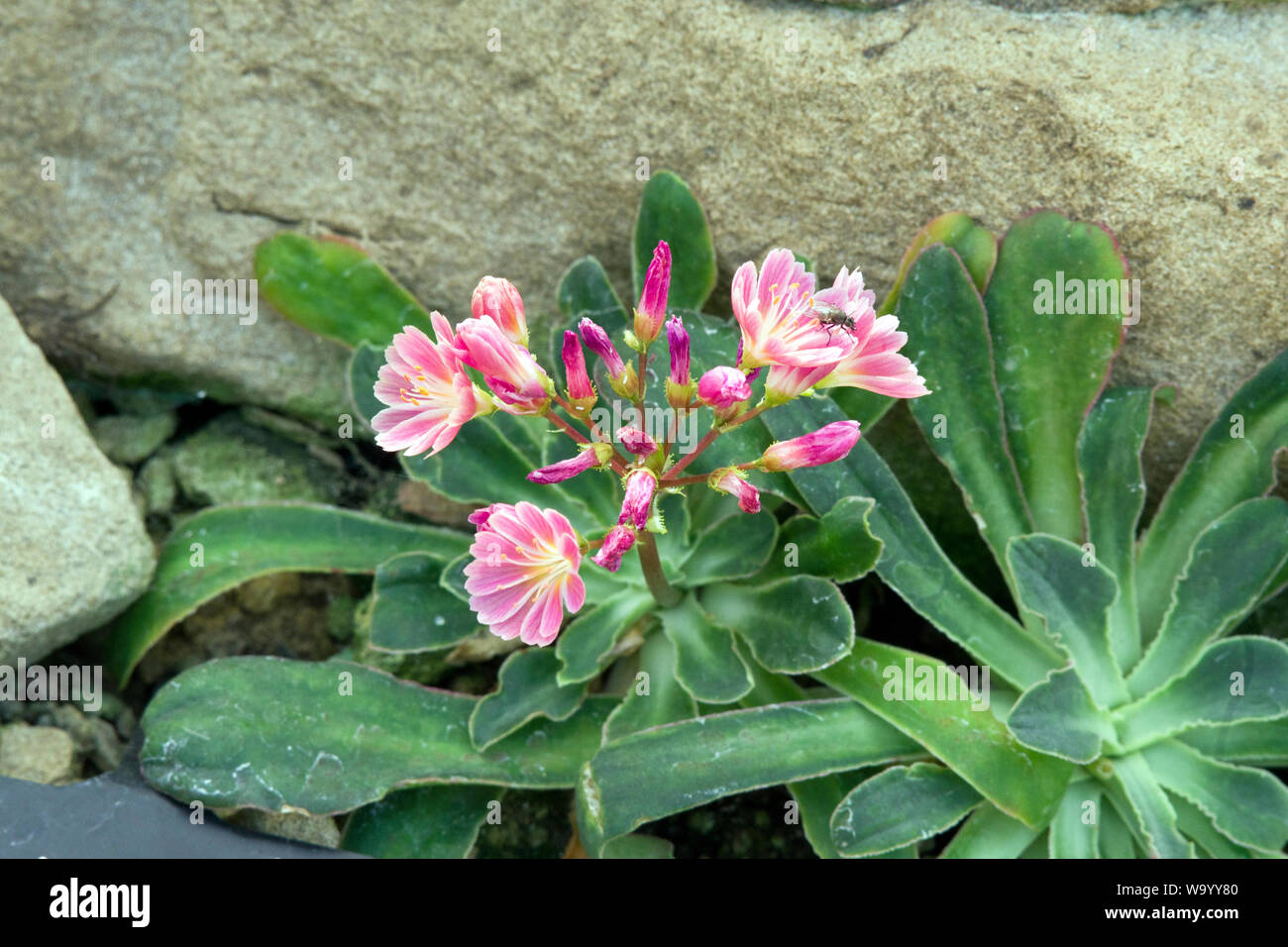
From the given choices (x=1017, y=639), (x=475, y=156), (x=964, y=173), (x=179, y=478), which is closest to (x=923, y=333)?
(x=964, y=173)

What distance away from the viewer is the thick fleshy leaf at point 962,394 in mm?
2547

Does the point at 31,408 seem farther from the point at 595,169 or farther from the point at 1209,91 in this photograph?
the point at 1209,91

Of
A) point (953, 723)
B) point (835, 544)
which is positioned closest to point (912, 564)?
point (835, 544)

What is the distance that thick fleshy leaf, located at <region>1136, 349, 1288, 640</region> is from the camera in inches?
99.3

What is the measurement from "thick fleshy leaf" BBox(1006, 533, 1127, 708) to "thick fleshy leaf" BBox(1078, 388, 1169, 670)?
15 cm

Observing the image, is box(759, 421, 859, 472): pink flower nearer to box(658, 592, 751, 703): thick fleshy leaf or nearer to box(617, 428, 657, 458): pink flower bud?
box(617, 428, 657, 458): pink flower bud

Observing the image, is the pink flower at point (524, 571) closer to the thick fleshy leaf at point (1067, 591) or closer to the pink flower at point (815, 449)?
the pink flower at point (815, 449)

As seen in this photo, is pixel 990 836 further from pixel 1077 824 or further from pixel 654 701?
pixel 654 701

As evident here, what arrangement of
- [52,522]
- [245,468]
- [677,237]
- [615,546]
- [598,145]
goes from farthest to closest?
[245,468] → [598,145] → [677,237] → [52,522] → [615,546]

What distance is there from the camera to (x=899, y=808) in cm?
229

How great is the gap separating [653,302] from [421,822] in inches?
52.1

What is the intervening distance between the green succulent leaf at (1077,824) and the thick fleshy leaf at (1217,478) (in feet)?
1.45

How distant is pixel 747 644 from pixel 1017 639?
0.60m
